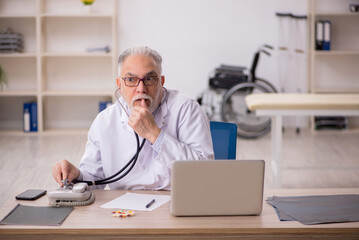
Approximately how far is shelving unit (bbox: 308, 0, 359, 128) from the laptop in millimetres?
4657

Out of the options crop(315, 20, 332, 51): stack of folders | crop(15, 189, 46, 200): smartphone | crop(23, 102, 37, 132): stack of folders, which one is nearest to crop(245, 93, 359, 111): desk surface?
crop(15, 189, 46, 200): smartphone

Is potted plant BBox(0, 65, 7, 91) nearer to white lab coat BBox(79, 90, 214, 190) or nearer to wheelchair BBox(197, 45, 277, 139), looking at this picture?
wheelchair BBox(197, 45, 277, 139)

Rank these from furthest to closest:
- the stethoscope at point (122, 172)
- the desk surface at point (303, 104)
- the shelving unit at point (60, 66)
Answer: the shelving unit at point (60, 66)
the desk surface at point (303, 104)
the stethoscope at point (122, 172)

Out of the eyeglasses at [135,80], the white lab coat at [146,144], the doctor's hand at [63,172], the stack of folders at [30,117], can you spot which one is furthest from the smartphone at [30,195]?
the stack of folders at [30,117]

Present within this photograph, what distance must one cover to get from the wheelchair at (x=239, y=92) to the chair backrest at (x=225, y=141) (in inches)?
130

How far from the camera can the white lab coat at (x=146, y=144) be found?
1973 millimetres

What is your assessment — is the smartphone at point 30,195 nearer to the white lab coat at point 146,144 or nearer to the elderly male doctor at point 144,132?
the elderly male doctor at point 144,132

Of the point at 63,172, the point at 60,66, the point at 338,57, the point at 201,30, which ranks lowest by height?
the point at 63,172

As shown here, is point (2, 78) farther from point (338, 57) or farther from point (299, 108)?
point (338, 57)

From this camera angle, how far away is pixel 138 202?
1.73 meters

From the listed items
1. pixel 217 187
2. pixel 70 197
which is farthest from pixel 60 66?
pixel 217 187

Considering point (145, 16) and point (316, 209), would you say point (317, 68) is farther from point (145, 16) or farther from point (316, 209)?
point (316, 209)

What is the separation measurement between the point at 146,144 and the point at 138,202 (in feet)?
1.09

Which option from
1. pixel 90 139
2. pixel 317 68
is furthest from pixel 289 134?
pixel 90 139
